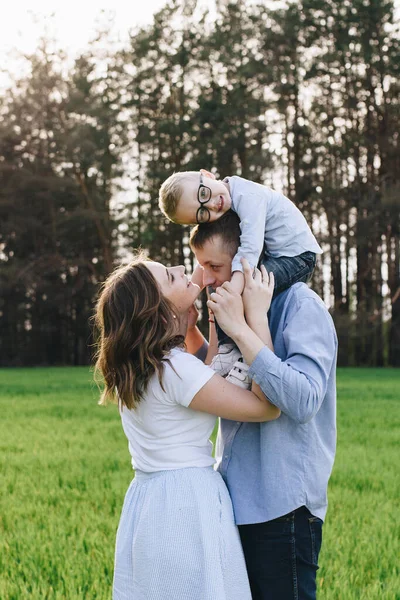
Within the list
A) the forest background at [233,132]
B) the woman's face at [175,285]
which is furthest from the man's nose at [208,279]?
the forest background at [233,132]

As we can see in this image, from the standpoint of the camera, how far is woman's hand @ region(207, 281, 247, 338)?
111 inches

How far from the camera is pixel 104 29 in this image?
37.6 metres

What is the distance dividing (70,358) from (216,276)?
41.1m

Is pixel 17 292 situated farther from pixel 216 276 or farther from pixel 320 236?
pixel 216 276

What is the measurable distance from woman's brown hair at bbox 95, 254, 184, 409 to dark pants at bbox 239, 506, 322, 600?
0.65m

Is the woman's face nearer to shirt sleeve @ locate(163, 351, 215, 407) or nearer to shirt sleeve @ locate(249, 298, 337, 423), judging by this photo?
shirt sleeve @ locate(163, 351, 215, 407)

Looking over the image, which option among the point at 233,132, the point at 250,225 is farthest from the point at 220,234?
the point at 233,132

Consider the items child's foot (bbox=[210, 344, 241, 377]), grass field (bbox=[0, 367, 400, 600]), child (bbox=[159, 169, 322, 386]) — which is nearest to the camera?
child's foot (bbox=[210, 344, 241, 377])

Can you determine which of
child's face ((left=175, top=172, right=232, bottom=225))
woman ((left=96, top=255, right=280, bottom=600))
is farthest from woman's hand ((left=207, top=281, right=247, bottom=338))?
child's face ((left=175, top=172, right=232, bottom=225))

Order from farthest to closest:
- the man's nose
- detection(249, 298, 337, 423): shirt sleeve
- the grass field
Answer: the grass field, the man's nose, detection(249, 298, 337, 423): shirt sleeve

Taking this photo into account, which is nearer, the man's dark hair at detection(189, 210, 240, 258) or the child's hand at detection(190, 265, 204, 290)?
the man's dark hair at detection(189, 210, 240, 258)

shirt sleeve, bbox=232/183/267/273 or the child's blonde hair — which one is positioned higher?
the child's blonde hair

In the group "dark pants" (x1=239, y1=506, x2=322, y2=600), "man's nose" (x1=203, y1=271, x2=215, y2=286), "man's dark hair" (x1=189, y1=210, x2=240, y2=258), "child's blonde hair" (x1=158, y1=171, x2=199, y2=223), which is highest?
"child's blonde hair" (x1=158, y1=171, x2=199, y2=223)

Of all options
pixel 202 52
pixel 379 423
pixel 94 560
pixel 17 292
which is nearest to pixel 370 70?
pixel 202 52
